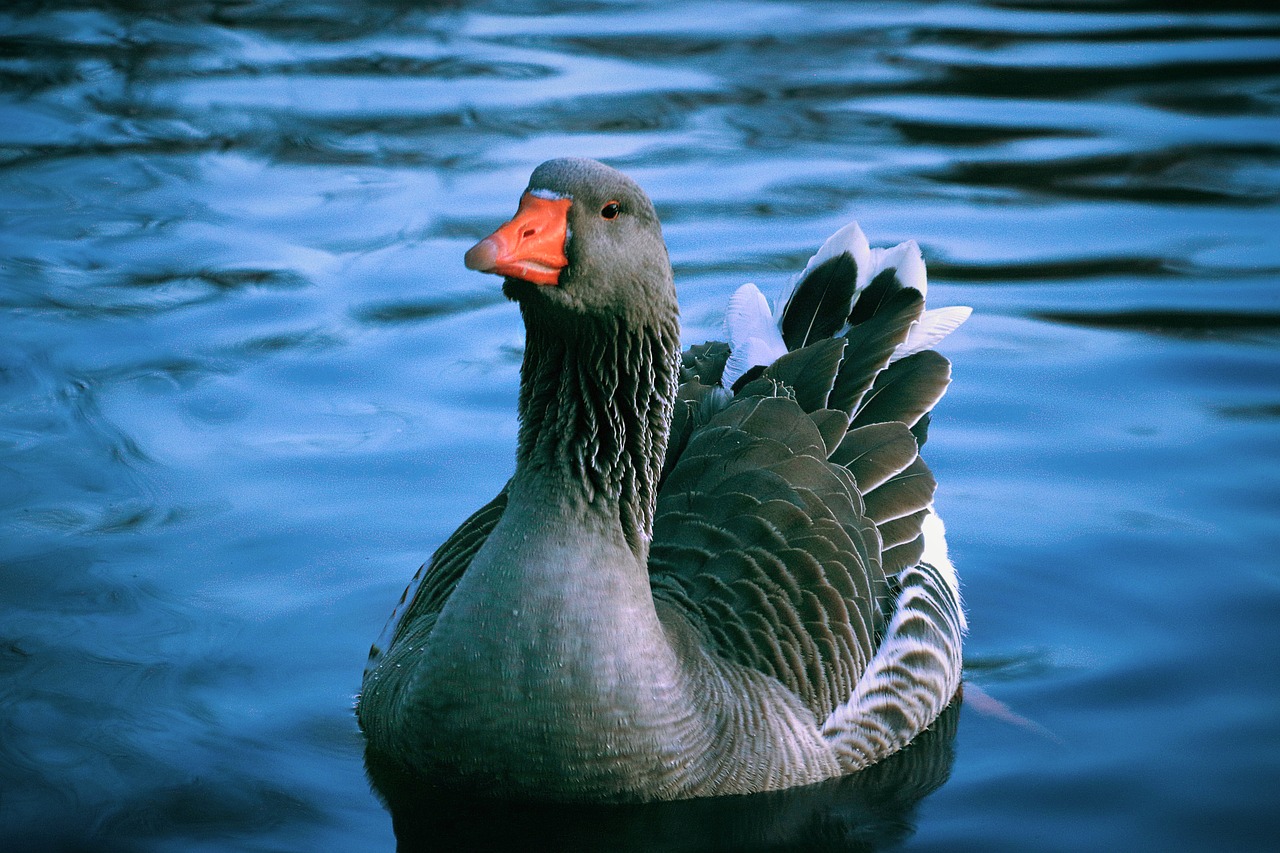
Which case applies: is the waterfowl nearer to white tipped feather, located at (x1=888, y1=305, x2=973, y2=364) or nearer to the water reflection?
the water reflection

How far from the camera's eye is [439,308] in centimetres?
1097

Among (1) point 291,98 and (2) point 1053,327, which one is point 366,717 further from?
(1) point 291,98

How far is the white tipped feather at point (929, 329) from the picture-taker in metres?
7.46

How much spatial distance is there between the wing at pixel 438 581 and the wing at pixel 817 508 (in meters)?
0.68

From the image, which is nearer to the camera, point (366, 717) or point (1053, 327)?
point (366, 717)

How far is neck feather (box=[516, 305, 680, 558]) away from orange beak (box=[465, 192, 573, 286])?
0.91ft

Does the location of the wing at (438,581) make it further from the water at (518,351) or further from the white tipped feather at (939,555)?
the white tipped feather at (939,555)

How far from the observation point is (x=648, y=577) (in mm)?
5961

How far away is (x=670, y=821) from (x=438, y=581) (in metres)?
1.38

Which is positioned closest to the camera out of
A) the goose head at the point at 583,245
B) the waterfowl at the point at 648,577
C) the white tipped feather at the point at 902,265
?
the goose head at the point at 583,245

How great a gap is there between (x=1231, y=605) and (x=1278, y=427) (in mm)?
2137

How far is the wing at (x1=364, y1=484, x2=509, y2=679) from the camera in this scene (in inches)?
249

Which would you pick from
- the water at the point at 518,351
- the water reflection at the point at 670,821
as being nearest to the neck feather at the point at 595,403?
the water reflection at the point at 670,821

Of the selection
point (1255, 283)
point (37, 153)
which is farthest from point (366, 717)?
point (37, 153)
